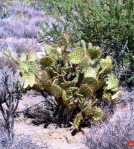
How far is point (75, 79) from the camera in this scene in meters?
5.59

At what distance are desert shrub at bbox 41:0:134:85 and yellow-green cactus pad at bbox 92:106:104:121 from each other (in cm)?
124

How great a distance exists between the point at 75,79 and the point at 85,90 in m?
0.25

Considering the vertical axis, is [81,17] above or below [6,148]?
above

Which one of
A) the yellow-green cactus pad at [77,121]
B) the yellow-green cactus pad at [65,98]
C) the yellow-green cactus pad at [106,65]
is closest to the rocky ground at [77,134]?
the yellow-green cactus pad at [77,121]

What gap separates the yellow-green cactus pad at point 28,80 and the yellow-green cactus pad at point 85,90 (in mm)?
629

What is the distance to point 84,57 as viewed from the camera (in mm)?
5500

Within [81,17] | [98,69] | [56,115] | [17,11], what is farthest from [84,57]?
[17,11]

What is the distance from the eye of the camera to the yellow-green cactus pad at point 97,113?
18.1 feet

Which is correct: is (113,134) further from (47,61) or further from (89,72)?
(47,61)

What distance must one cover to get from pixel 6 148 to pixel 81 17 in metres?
3.09

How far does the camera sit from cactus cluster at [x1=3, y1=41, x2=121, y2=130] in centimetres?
546

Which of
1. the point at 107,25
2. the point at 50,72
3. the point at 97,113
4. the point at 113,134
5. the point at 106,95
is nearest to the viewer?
the point at 113,134

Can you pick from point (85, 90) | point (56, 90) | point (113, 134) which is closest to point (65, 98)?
point (56, 90)

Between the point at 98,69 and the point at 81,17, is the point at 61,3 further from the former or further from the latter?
the point at 98,69
